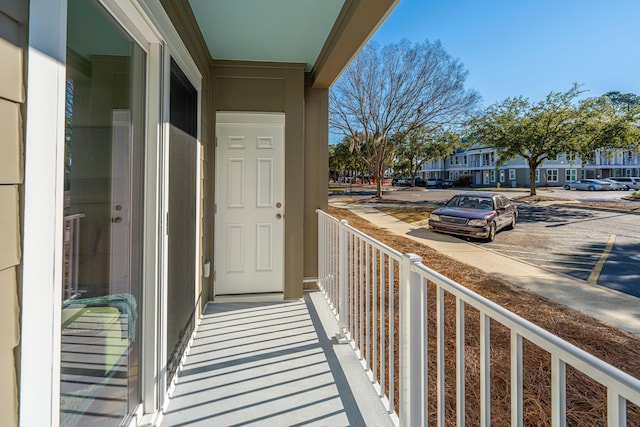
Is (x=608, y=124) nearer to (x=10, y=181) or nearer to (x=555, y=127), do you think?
(x=555, y=127)

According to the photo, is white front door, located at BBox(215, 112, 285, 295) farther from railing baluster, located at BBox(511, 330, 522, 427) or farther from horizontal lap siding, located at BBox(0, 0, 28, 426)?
railing baluster, located at BBox(511, 330, 522, 427)

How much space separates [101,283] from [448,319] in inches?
129

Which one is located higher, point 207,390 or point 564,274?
point 207,390

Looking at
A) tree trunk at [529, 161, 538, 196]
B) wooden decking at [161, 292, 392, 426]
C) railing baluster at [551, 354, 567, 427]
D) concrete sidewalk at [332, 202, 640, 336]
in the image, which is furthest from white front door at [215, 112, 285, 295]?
tree trunk at [529, 161, 538, 196]

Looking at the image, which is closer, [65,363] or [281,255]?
[65,363]

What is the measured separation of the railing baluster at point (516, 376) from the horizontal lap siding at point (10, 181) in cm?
106

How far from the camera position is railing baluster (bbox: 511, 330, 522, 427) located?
0.72 m

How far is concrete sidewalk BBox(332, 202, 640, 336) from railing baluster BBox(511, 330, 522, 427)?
185 inches

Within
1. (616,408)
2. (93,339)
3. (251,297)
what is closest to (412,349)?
(616,408)

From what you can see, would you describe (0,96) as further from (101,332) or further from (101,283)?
(101,332)

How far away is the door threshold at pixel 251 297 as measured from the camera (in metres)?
3.21

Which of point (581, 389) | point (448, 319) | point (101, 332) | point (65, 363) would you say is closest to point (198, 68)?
point (101, 332)

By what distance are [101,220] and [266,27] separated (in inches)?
78.6

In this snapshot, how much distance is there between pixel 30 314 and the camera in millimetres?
731
